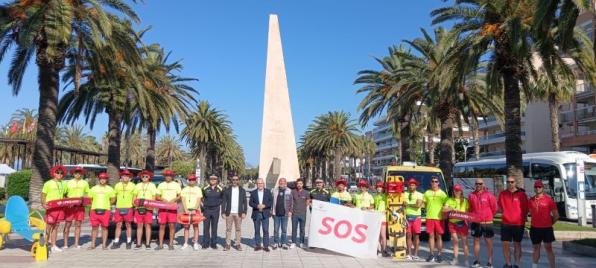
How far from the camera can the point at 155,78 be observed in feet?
102

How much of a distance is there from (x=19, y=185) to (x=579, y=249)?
29885mm

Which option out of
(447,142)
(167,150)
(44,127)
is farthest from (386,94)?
(167,150)

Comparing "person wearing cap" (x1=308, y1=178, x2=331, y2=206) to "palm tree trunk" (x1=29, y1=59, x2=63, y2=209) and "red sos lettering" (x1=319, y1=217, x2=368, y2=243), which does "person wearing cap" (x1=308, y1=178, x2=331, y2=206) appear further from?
"palm tree trunk" (x1=29, y1=59, x2=63, y2=209)

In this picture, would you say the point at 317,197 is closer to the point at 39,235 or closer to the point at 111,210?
the point at 111,210

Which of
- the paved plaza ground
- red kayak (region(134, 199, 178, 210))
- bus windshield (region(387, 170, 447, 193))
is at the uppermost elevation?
bus windshield (region(387, 170, 447, 193))

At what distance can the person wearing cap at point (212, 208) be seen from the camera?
39.6ft

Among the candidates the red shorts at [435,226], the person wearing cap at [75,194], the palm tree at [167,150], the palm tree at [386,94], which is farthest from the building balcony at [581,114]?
the palm tree at [167,150]

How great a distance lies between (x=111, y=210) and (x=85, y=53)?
1193 centimetres

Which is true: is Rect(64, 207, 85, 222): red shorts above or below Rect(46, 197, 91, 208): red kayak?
below

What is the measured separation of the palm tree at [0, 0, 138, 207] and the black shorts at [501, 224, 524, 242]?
15520 millimetres

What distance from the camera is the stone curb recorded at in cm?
1181

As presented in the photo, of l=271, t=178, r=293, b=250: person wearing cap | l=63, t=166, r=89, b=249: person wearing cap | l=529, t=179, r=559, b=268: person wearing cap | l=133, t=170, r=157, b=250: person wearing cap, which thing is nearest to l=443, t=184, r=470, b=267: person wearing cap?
l=529, t=179, r=559, b=268: person wearing cap

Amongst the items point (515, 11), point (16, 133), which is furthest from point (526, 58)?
point (16, 133)

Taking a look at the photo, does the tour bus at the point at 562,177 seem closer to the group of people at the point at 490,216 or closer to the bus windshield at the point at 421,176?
the bus windshield at the point at 421,176
